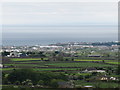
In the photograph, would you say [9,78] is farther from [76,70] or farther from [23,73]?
[76,70]

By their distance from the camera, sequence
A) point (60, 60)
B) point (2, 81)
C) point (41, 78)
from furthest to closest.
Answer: point (60, 60)
point (41, 78)
point (2, 81)

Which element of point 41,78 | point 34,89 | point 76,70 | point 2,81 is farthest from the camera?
point 76,70

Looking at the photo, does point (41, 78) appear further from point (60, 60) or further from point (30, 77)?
point (60, 60)

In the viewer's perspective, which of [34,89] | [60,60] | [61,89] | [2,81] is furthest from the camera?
[60,60]

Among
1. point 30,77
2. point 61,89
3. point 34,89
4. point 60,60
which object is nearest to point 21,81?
point 30,77

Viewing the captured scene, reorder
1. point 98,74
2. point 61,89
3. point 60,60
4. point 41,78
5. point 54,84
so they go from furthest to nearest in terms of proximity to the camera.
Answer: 1. point 60,60
2. point 98,74
3. point 41,78
4. point 54,84
5. point 61,89

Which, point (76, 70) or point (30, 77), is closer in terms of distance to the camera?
point (30, 77)

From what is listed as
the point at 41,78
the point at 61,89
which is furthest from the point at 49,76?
the point at 61,89

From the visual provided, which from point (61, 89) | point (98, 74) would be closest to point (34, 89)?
point (61, 89)

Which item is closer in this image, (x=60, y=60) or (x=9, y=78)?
(x=9, y=78)
